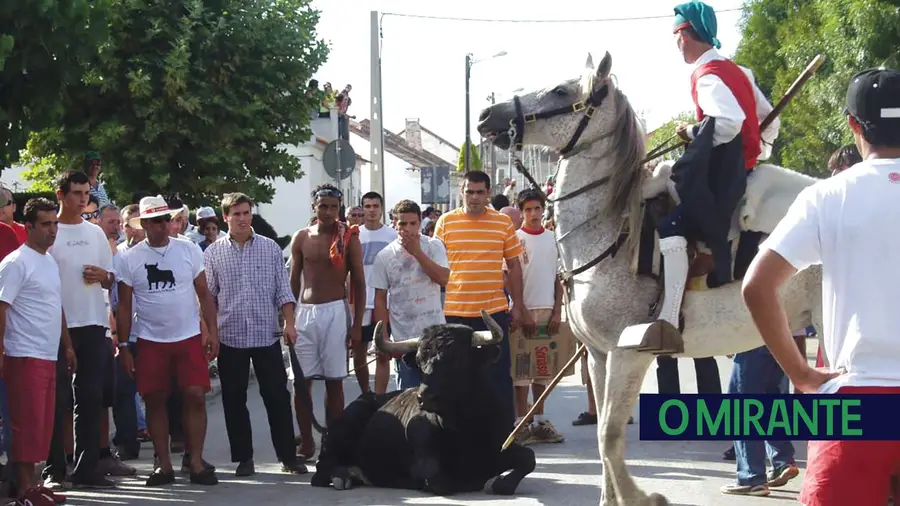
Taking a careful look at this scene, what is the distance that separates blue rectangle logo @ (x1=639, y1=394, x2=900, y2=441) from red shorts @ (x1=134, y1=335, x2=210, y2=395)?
6553 millimetres

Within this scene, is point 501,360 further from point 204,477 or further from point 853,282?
point 853,282

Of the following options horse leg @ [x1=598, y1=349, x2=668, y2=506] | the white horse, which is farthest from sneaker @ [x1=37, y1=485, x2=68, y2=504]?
horse leg @ [x1=598, y1=349, x2=668, y2=506]

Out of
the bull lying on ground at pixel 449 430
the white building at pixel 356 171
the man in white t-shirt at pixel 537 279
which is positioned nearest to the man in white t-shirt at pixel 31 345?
the bull lying on ground at pixel 449 430

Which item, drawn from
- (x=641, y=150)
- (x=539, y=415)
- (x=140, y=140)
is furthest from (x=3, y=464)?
(x=140, y=140)

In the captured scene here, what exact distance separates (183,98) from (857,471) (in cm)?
2134

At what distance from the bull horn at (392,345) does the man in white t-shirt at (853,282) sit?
5.60 meters

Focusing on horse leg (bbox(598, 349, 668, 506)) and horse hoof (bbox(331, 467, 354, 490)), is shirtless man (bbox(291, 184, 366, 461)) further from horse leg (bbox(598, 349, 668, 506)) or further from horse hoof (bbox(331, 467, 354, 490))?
horse leg (bbox(598, 349, 668, 506))

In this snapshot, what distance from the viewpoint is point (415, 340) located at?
30.9 ft

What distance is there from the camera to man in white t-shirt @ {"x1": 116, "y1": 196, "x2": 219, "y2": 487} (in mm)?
9898

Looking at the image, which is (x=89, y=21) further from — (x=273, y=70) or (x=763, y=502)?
(x=273, y=70)

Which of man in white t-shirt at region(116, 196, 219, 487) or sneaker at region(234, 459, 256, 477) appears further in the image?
sneaker at region(234, 459, 256, 477)

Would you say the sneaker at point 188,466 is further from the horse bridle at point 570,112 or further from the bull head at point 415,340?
the horse bridle at point 570,112

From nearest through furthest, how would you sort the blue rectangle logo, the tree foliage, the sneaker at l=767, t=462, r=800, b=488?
the blue rectangle logo → the sneaker at l=767, t=462, r=800, b=488 → the tree foliage

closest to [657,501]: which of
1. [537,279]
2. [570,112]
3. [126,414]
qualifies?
[570,112]
